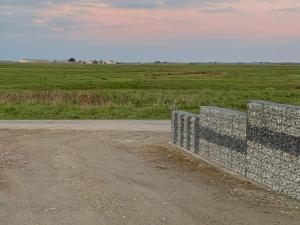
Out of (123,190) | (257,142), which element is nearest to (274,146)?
(257,142)

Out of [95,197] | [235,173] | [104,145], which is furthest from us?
[104,145]

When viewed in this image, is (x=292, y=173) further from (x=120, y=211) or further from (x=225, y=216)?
(x=120, y=211)

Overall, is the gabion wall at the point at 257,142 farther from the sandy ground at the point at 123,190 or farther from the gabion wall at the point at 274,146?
the sandy ground at the point at 123,190

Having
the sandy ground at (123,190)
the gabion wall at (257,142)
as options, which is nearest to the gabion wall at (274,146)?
the gabion wall at (257,142)

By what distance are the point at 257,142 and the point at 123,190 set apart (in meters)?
2.53

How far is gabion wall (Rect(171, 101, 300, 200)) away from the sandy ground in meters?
0.28

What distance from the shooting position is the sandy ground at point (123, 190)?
756cm

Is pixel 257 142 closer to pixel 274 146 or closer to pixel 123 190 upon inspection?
pixel 274 146

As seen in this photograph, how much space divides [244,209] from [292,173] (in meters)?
1.26

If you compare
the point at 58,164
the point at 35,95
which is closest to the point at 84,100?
the point at 35,95

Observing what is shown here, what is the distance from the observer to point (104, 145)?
16.0 m

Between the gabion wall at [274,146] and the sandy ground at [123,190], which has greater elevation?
the gabion wall at [274,146]

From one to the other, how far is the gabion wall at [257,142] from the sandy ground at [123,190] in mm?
284

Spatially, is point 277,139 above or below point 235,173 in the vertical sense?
above
